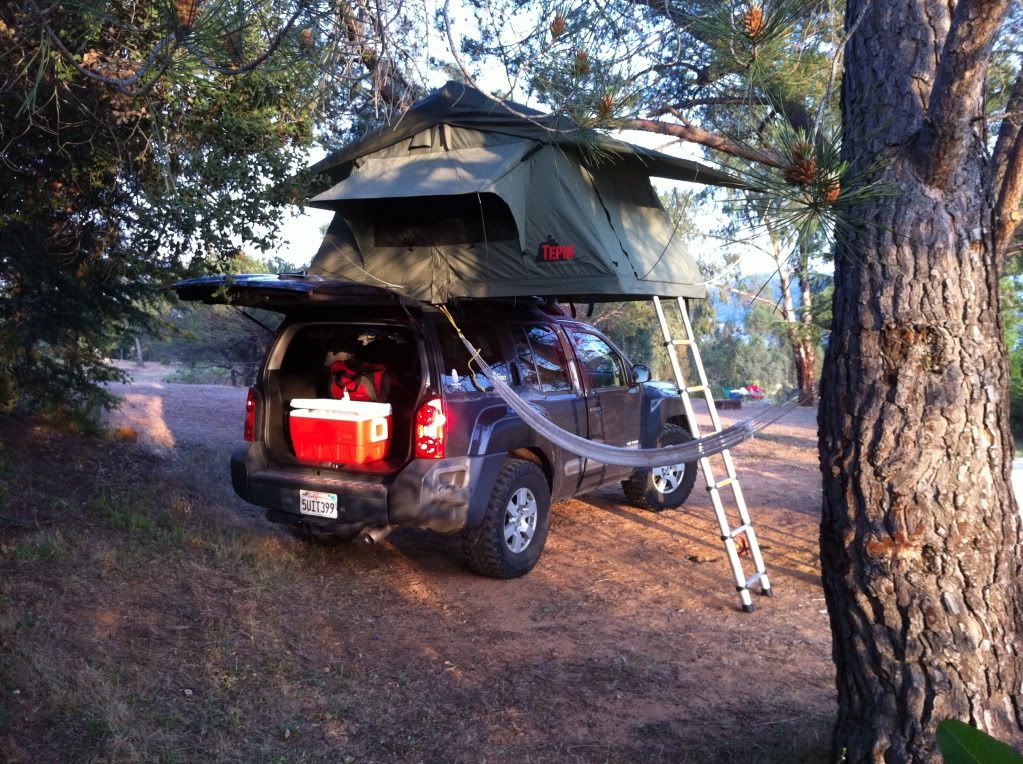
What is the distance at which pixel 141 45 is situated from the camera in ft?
14.6

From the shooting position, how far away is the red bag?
5.59 meters

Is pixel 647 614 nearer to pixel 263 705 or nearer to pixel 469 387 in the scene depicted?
pixel 469 387

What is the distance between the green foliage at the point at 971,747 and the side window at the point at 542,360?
4562mm

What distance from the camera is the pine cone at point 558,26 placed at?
346 cm

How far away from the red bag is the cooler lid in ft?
1.77

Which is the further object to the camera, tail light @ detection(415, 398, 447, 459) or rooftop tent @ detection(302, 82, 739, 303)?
tail light @ detection(415, 398, 447, 459)

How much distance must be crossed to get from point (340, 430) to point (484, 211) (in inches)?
63.0

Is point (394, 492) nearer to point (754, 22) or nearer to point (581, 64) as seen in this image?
point (581, 64)

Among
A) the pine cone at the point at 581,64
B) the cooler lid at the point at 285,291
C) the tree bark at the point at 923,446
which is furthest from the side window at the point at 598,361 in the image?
the tree bark at the point at 923,446

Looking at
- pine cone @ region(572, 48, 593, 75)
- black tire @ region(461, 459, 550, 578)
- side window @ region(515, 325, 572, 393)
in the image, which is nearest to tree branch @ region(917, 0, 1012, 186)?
pine cone @ region(572, 48, 593, 75)

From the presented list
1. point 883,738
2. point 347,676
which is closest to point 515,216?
point 347,676

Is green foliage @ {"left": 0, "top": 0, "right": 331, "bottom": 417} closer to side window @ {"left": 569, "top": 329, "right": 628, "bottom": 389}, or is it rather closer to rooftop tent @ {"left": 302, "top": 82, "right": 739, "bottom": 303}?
rooftop tent @ {"left": 302, "top": 82, "right": 739, "bottom": 303}

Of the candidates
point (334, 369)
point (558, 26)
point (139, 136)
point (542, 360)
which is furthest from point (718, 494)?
point (139, 136)

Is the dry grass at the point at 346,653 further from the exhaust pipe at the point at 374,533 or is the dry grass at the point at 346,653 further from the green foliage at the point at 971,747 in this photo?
the green foliage at the point at 971,747
